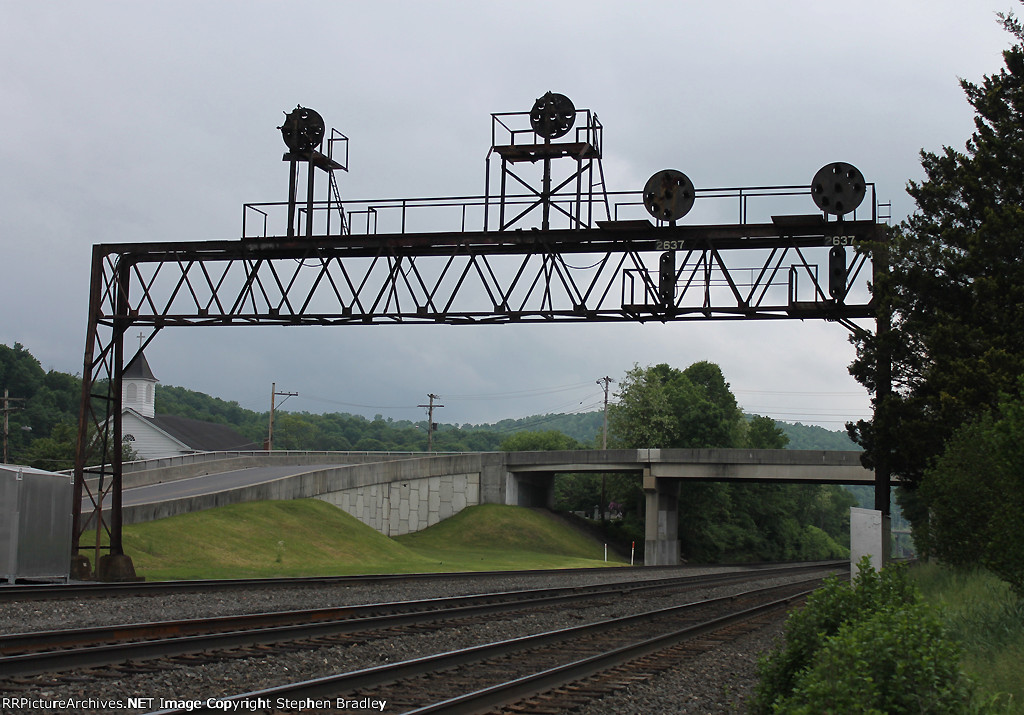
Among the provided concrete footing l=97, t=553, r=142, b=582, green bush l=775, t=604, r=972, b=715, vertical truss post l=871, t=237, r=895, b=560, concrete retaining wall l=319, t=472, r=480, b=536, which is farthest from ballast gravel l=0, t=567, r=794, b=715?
concrete retaining wall l=319, t=472, r=480, b=536

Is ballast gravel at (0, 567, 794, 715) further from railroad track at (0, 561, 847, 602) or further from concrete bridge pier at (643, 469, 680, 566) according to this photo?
concrete bridge pier at (643, 469, 680, 566)

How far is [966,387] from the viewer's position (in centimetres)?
2292

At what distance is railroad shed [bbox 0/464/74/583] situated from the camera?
75.2 feet

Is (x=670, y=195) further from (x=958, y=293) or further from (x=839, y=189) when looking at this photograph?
(x=958, y=293)

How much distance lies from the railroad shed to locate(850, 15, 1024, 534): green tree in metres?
22.1

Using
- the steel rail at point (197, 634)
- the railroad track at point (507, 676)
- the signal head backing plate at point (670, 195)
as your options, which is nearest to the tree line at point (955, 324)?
the signal head backing plate at point (670, 195)

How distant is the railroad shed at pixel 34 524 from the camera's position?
22.9 meters

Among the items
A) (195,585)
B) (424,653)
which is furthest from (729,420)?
(424,653)

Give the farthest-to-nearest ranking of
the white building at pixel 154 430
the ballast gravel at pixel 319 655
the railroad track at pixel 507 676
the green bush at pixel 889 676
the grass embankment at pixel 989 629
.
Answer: the white building at pixel 154 430 < the ballast gravel at pixel 319 655 < the railroad track at pixel 507 676 < the grass embankment at pixel 989 629 < the green bush at pixel 889 676

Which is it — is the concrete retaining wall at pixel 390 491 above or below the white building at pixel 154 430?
below

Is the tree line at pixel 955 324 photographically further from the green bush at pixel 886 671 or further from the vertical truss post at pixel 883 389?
the green bush at pixel 886 671

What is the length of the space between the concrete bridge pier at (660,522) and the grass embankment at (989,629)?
49.5 m

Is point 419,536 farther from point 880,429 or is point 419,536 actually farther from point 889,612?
point 889,612

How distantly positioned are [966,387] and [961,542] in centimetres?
375
